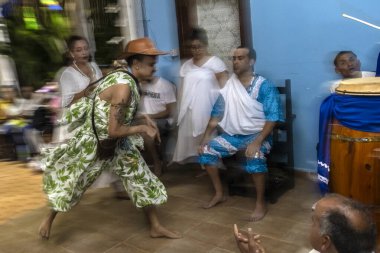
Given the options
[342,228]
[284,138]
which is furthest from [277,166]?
[342,228]

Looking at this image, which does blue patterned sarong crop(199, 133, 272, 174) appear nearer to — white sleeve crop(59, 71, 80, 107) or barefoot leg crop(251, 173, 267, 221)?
barefoot leg crop(251, 173, 267, 221)

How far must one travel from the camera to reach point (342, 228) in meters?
1.38

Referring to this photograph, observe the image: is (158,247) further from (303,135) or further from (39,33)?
(39,33)

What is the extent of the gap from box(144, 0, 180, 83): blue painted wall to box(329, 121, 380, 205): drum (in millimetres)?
2544

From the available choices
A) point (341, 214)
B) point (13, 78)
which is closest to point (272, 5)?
point (341, 214)

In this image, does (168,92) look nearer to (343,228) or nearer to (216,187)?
(216,187)

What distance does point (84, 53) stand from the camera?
3.49 meters

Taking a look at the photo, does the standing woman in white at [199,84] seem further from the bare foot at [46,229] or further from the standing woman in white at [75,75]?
the bare foot at [46,229]

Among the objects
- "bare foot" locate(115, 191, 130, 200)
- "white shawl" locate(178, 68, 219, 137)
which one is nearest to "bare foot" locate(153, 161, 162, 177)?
"bare foot" locate(115, 191, 130, 200)

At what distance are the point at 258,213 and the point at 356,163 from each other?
43.7 inches

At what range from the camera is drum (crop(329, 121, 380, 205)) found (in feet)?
6.99

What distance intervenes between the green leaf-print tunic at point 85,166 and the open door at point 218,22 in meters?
1.60

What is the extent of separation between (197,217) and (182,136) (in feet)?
3.54

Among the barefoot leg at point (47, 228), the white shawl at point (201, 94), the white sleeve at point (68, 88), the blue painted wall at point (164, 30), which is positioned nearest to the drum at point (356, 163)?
the white shawl at point (201, 94)
